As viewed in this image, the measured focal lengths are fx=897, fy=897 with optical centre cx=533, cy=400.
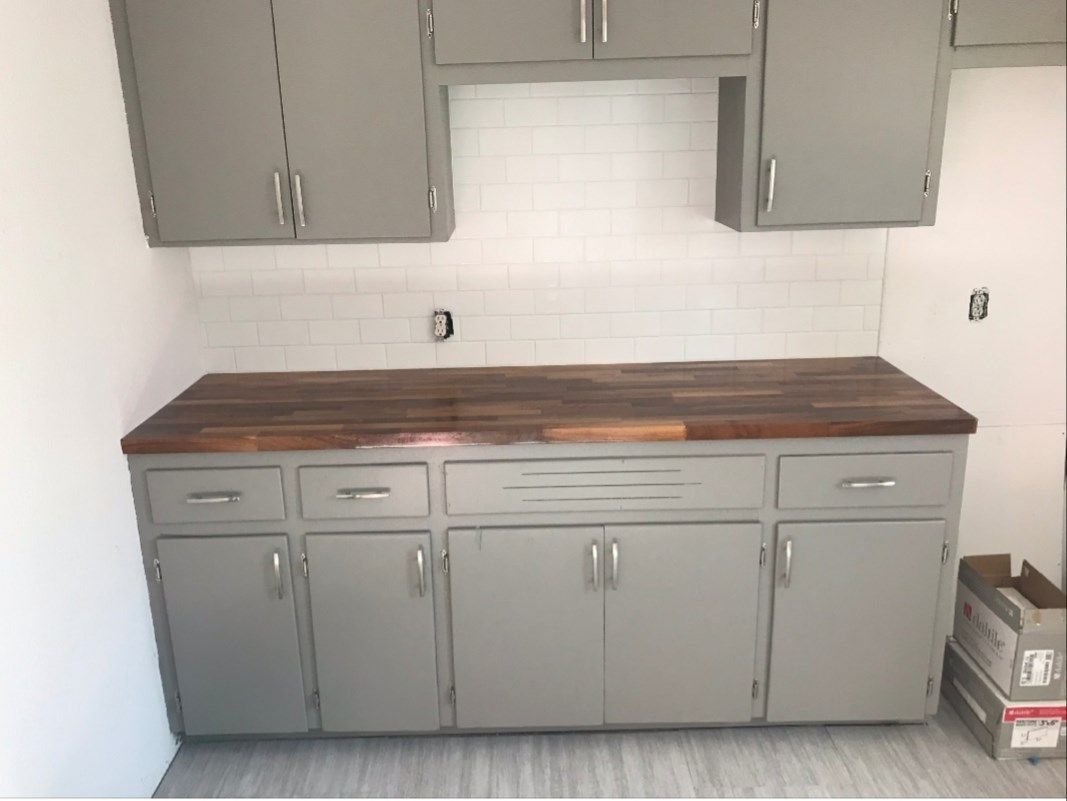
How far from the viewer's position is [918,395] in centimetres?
256

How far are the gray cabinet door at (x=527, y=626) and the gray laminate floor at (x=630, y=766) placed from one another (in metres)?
0.11

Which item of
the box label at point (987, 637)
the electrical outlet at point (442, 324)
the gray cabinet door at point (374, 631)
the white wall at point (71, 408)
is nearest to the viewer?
the white wall at point (71, 408)

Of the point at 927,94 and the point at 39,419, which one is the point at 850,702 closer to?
the point at 927,94

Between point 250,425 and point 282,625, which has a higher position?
point 250,425

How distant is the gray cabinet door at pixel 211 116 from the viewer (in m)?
2.40

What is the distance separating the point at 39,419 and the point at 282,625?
2.90 ft

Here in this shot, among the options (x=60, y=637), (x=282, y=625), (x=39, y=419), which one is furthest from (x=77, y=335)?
(x=282, y=625)

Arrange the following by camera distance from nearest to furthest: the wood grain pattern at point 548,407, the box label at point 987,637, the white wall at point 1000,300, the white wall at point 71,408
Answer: the white wall at point 71,408
the wood grain pattern at point 548,407
the box label at point 987,637
the white wall at point 1000,300

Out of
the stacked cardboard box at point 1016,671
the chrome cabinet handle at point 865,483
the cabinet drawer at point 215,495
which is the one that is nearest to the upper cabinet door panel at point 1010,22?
the chrome cabinet handle at point 865,483

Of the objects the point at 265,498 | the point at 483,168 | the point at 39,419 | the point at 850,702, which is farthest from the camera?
the point at 483,168

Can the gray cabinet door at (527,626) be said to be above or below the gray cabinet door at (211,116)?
below

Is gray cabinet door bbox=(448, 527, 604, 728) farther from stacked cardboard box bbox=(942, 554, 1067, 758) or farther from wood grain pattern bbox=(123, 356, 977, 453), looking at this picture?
stacked cardboard box bbox=(942, 554, 1067, 758)

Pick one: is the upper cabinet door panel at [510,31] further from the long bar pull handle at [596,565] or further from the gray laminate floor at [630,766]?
the gray laminate floor at [630,766]

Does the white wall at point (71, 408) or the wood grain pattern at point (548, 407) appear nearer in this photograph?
the white wall at point (71, 408)
